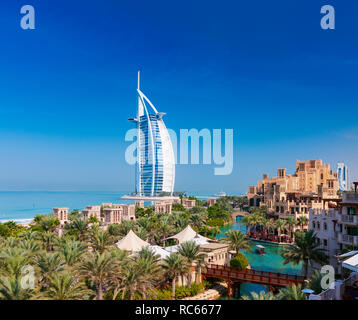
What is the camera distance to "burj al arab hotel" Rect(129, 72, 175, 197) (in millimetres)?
105188

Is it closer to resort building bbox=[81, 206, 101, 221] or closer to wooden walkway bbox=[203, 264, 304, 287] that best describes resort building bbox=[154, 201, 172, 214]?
resort building bbox=[81, 206, 101, 221]

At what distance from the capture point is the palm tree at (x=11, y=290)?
12195 mm

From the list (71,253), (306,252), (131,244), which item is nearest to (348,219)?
(306,252)

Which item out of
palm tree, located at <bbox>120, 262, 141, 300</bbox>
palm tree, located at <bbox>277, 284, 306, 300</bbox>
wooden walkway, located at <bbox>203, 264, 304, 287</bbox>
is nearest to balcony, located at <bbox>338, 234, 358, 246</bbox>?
wooden walkway, located at <bbox>203, 264, 304, 287</bbox>

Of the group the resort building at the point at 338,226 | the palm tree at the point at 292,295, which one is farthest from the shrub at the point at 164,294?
the resort building at the point at 338,226

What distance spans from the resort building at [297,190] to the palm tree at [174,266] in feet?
127

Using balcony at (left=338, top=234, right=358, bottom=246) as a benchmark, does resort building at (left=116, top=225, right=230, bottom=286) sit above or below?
below

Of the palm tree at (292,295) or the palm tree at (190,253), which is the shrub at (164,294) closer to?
the palm tree at (190,253)

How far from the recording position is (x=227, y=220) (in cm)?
6694

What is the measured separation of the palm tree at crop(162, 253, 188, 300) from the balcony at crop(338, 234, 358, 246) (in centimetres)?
1041

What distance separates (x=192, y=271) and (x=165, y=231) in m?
9.90

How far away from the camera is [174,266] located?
65.5 ft
